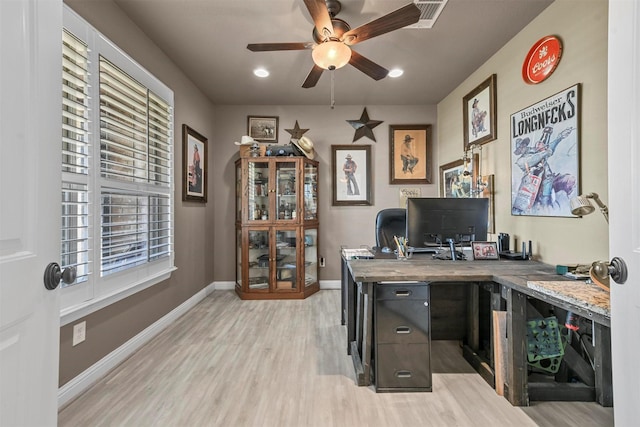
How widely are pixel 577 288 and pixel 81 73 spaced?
121 inches

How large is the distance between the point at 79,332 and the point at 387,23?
9.27ft

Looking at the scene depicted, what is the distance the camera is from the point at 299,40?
268 cm

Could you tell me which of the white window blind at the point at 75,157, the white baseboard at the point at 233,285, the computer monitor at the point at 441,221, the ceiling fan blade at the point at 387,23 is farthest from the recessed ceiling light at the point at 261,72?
the white baseboard at the point at 233,285

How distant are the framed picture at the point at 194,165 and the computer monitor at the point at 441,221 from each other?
8.14ft

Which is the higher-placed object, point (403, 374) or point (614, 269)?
point (614, 269)

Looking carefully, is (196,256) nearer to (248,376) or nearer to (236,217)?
(236,217)

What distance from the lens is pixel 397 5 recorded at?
2221 mm

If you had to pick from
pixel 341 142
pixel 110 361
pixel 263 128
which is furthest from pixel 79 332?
pixel 341 142

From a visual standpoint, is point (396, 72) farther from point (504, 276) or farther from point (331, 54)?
point (504, 276)

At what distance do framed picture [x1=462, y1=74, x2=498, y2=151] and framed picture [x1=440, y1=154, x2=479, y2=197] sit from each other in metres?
0.22

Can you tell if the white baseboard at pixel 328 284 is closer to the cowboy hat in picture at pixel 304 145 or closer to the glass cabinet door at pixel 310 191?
the glass cabinet door at pixel 310 191

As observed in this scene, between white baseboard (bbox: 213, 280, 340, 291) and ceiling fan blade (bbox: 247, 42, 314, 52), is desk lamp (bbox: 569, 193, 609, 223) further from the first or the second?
white baseboard (bbox: 213, 280, 340, 291)

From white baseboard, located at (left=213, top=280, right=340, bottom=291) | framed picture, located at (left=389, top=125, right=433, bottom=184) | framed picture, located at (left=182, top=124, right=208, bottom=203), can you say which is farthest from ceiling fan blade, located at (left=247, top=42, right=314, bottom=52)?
white baseboard, located at (left=213, top=280, right=340, bottom=291)

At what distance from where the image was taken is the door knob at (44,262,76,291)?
91 centimetres
